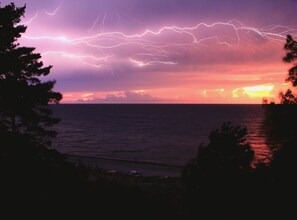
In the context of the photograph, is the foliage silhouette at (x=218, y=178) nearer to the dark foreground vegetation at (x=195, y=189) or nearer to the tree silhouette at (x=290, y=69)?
the dark foreground vegetation at (x=195, y=189)

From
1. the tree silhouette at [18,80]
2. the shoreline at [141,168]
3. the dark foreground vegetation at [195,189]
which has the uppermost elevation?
the tree silhouette at [18,80]

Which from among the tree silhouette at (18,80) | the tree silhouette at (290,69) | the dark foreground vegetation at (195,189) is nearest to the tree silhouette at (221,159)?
the dark foreground vegetation at (195,189)

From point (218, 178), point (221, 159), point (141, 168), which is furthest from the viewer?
point (141, 168)

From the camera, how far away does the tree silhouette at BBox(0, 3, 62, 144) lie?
17750mm

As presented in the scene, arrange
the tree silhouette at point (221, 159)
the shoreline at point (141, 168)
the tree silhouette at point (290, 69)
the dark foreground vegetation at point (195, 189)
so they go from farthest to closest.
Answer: the shoreline at point (141, 168) → the tree silhouette at point (290, 69) → the tree silhouette at point (221, 159) → the dark foreground vegetation at point (195, 189)

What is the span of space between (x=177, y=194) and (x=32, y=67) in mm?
12372

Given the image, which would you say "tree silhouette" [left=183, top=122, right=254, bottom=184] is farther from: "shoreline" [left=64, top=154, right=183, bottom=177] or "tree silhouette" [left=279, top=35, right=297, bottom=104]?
"shoreline" [left=64, top=154, right=183, bottom=177]

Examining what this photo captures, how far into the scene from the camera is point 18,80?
18.8 metres

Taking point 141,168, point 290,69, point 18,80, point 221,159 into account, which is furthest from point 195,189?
point 141,168

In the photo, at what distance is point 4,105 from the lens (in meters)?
18.0

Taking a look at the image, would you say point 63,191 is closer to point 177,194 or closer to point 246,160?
point 246,160

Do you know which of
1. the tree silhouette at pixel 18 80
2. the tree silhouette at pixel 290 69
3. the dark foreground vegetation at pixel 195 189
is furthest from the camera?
the tree silhouette at pixel 18 80

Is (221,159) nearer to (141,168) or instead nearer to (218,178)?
(218,178)

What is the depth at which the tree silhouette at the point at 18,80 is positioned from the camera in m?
17.8
